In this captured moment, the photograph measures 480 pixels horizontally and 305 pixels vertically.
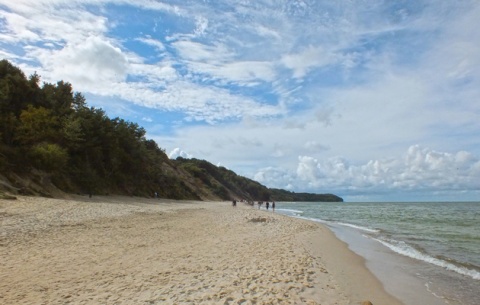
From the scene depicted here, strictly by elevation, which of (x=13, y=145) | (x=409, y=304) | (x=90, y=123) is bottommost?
(x=409, y=304)

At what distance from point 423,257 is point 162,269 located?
1281 cm

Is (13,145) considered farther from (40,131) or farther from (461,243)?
(461,243)

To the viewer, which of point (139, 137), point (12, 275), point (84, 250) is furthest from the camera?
point (139, 137)

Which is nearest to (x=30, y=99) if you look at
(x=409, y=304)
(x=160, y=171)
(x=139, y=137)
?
(x=139, y=137)

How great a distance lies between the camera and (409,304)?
8.75 metres

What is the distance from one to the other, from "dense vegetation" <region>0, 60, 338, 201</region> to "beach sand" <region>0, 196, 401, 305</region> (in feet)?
55.0

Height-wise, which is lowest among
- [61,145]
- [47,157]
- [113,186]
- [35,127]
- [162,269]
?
[162,269]

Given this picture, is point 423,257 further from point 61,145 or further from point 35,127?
point 61,145

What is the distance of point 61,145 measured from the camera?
4306cm

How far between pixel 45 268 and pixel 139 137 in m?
67.1

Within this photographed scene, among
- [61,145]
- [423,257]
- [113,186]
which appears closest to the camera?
[423,257]

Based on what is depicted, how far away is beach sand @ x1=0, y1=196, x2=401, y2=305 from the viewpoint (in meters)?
7.53

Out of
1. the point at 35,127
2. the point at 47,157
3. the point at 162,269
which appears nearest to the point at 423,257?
the point at 162,269

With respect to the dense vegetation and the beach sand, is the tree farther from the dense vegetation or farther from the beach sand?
the beach sand
